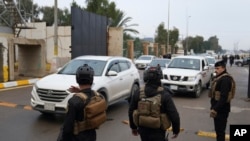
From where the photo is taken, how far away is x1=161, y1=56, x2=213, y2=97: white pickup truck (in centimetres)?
1183

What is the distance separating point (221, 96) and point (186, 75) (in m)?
6.99

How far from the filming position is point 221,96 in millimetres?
4945

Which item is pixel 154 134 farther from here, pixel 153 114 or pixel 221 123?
pixel 221 123

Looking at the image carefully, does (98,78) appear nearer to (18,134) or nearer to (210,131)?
(18,134)

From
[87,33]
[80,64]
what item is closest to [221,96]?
[80,64]

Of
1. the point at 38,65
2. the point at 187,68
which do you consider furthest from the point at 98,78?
the point at 38,65

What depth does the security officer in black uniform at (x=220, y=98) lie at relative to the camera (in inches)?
195

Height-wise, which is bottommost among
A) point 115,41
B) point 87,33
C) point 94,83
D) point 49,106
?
point 49,106

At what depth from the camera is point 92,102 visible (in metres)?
3.13

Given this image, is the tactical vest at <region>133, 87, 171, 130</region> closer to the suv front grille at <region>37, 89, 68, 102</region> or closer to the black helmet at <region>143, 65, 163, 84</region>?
the black helmet at <region>143, 65, 163, 84</region>

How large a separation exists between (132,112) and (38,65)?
15083 millimetres

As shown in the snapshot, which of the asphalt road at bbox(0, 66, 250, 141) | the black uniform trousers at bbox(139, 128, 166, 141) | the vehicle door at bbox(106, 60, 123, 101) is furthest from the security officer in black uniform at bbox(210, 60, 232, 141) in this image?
the vehicle door at bbox(106, 60, 123, 101)

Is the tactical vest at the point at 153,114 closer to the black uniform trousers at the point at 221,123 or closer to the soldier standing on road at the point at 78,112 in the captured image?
the soldier standing on road at the point at 78,112

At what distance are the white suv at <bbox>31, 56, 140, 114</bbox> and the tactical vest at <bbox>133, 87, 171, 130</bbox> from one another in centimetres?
220
